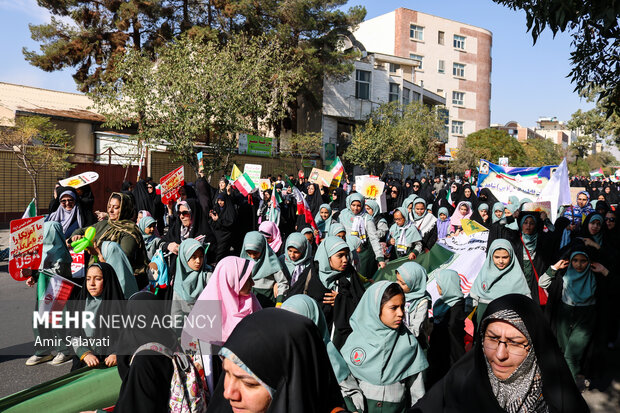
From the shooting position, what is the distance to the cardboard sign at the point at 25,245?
15.6ft

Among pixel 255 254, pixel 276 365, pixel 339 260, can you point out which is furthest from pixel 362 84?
pixel 276 365

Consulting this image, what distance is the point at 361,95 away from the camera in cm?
3189

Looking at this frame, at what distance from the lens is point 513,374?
2.16 m

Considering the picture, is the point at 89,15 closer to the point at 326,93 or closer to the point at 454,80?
the point at 326,93

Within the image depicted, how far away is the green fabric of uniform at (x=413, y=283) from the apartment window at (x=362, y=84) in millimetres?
28214

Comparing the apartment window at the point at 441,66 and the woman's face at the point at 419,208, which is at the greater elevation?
the apartment window at the point at 441,66

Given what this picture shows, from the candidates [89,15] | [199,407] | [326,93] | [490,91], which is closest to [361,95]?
[326,93]

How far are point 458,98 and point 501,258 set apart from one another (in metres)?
48.3

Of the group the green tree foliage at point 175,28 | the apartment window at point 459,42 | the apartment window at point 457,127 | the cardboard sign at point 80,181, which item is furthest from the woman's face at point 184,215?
the apartment window at point 459,42

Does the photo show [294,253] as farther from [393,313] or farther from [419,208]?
[419,208]

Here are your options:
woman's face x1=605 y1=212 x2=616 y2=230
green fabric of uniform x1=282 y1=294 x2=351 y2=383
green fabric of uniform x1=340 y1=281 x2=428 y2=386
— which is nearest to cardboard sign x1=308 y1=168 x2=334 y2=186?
woman's face x1=605 y1=212 x2=616 y2=230

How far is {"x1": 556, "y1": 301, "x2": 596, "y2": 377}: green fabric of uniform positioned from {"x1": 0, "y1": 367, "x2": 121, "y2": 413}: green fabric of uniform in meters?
3.96

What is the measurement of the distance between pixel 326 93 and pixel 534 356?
28.9 m

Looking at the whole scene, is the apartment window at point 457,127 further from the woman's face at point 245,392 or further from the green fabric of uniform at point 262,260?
the woman's face at point 245,392
